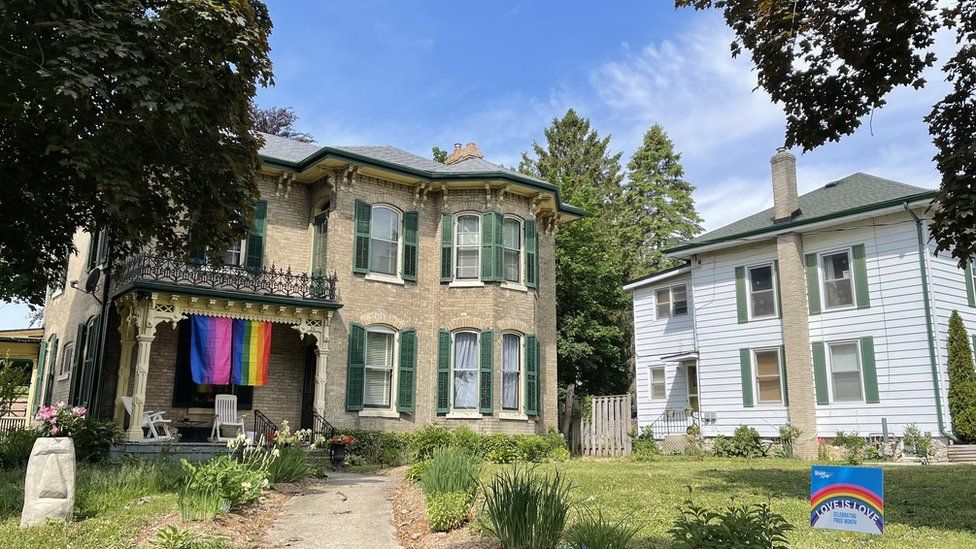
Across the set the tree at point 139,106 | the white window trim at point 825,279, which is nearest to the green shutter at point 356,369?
the tree at point 139,106

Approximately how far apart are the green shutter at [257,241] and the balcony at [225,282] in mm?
371

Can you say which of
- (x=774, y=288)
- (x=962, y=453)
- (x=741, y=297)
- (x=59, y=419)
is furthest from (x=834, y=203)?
(x=59, y=419)

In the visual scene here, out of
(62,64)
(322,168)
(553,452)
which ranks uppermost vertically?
(322,168)

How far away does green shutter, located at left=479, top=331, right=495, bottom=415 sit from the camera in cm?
1930

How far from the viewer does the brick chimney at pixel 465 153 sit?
2309cm

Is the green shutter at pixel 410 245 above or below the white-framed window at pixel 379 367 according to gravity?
above

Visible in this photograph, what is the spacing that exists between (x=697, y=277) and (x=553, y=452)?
9.28 meters

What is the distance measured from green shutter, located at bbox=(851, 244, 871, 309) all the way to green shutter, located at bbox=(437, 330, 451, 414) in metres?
11.9

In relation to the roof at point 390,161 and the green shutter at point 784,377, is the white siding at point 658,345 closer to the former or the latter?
the green shutter at point 784,377

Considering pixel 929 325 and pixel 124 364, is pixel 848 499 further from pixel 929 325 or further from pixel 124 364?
pixel 124 364

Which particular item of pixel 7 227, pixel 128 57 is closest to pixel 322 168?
pixel 7 227

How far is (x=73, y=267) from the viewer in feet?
75.1

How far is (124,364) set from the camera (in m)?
17.1

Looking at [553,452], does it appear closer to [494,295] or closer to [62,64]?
[494,295]
